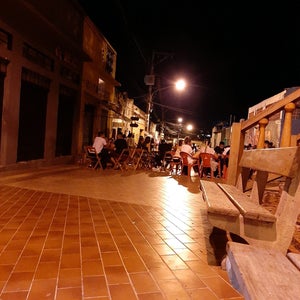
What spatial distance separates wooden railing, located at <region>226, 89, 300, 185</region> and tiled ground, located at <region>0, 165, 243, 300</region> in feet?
3.15

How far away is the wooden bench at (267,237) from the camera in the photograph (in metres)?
1.81

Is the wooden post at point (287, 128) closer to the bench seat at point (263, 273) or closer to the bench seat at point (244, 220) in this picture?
the bench seat at point (244, 220)

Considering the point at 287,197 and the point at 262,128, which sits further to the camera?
the point at 262,128

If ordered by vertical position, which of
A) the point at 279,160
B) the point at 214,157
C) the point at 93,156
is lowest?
the point at 93,156

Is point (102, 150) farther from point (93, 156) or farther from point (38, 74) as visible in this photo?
point (38, 74)

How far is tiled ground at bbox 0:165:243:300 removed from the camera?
93.8 inches

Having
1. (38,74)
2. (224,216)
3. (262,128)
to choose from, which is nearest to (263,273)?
(224,216)

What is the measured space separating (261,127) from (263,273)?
2.74m

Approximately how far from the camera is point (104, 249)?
10.4ft

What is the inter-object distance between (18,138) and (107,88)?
1091cm

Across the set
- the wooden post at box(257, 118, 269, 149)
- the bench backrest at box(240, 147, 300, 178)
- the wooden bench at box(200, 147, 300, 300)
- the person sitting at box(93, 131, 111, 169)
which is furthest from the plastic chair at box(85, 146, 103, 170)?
the wooden bench at box(200, 147, 300, 300)

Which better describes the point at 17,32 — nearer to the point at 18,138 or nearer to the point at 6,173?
the point at 18,138

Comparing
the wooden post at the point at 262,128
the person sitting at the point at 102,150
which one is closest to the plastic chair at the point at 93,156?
the person sitting at the point at 102,150

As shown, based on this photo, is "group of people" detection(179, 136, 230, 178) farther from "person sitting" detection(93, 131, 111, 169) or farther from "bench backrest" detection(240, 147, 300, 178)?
"bench backrest" detection(240, 147, 300, 178)
